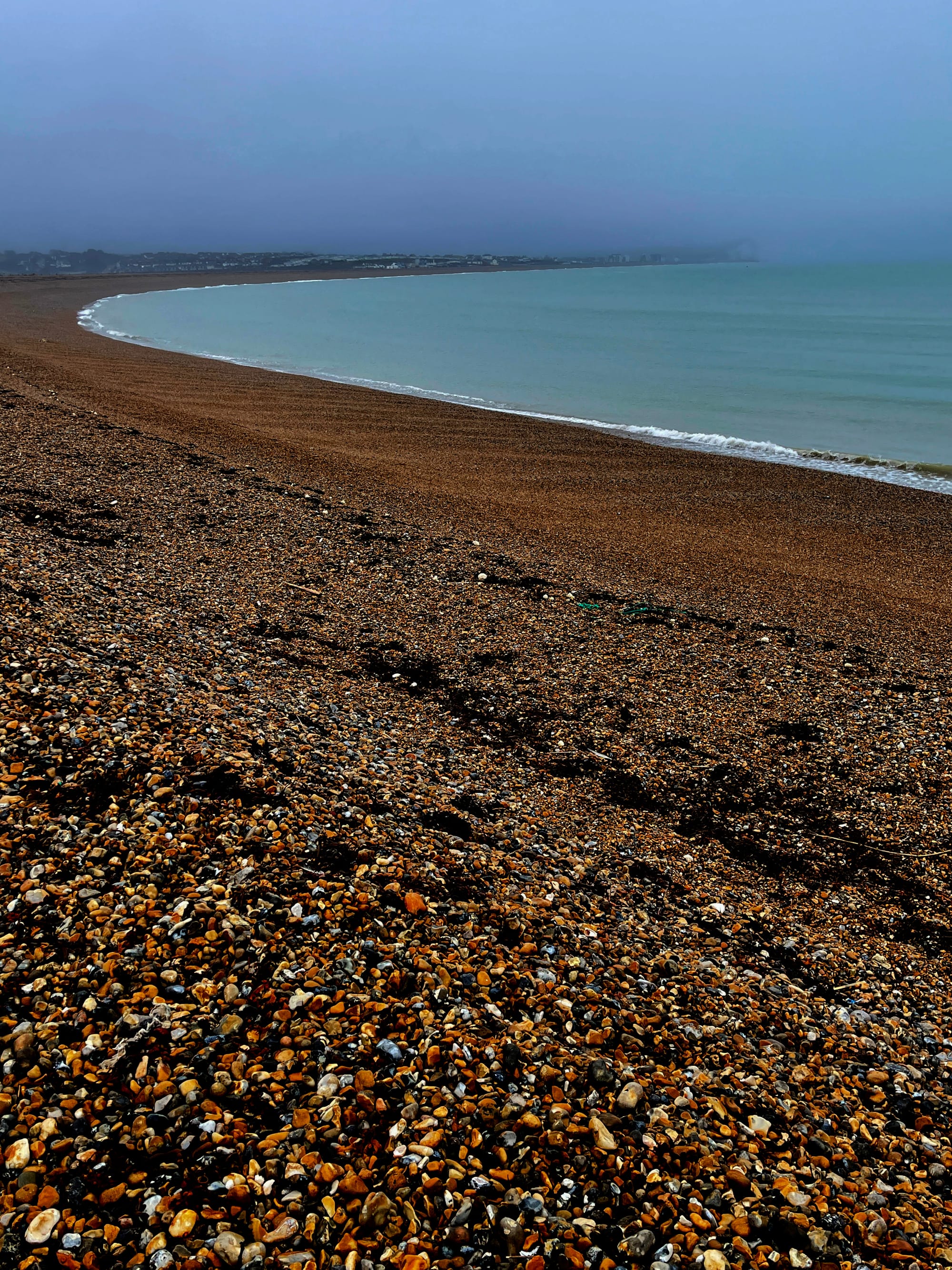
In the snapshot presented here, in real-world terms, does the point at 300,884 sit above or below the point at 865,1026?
above

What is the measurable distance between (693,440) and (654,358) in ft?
85.7

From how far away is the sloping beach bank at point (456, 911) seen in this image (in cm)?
328

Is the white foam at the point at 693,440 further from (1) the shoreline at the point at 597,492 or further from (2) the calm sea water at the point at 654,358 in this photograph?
(1) the shoreline at the point at 597,492

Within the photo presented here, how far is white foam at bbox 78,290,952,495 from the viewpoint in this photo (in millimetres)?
25016

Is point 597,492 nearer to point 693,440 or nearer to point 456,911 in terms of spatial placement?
point 693,440

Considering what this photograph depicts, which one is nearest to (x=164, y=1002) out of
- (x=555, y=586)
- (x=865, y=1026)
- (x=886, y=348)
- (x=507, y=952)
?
(x=507, y=952)

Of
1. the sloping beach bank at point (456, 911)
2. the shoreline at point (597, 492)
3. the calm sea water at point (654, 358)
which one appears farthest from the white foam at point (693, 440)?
the sloping beach bank at point (456, 911)

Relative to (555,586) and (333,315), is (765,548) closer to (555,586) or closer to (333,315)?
(555,586)

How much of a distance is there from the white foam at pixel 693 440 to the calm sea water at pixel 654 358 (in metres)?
0.13

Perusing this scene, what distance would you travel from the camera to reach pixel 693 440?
2920cm

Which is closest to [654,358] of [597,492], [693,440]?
[693,440]

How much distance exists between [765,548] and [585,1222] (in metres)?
15.5

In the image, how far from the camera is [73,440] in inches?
674

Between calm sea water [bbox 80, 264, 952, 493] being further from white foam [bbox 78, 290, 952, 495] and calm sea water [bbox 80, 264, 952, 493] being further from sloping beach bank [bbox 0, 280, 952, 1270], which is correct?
sloping beach bank [bbox 0, 280, 952, 1270]
